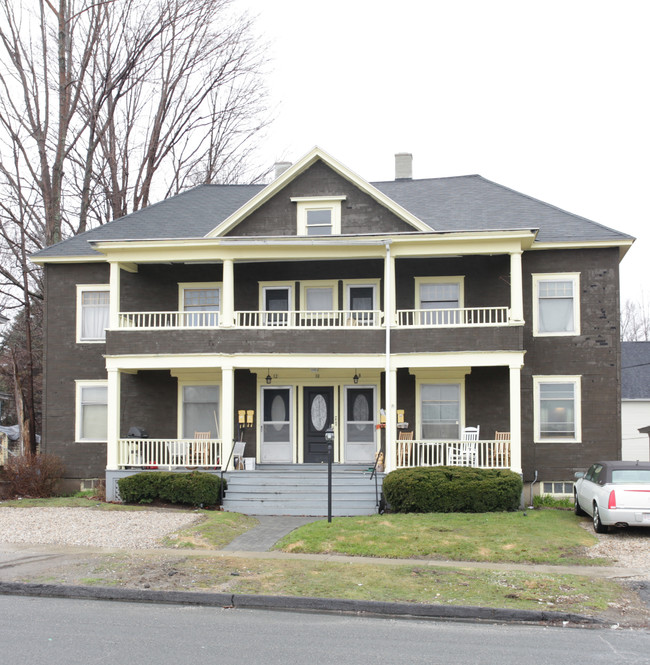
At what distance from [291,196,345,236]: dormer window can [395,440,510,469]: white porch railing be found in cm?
576

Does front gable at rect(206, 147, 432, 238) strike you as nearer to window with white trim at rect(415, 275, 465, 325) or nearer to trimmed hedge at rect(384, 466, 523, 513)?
window with white trim at rect(415, 275, 465, 325)

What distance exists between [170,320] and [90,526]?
6.93m

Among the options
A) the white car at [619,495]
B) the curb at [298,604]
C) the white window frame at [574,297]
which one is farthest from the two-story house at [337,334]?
the curb at [298,604]

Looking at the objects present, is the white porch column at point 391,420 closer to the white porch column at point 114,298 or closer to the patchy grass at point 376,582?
the patchy grass at point 376,582

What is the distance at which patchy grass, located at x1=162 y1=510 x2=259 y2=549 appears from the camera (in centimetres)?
1428

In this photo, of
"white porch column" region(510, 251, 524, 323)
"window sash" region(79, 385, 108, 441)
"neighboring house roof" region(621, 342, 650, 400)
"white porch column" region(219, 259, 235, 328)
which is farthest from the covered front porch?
"neighboring house roof" region(621, 342, 650, 400)

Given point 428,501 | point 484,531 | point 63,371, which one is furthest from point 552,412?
point 63,371

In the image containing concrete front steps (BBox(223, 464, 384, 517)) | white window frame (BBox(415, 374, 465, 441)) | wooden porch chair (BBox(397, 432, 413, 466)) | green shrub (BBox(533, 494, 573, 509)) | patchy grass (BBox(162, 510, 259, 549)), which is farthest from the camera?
white window frame (BBox(415, 374, 465, 441))

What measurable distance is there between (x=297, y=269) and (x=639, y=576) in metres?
12.9

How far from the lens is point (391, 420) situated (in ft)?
64.1

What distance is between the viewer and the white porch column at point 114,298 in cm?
2058

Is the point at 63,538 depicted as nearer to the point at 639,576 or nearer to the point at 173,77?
the point at 639,576

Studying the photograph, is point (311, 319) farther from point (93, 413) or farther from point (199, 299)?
point (93, 413)

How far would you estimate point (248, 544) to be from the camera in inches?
568
